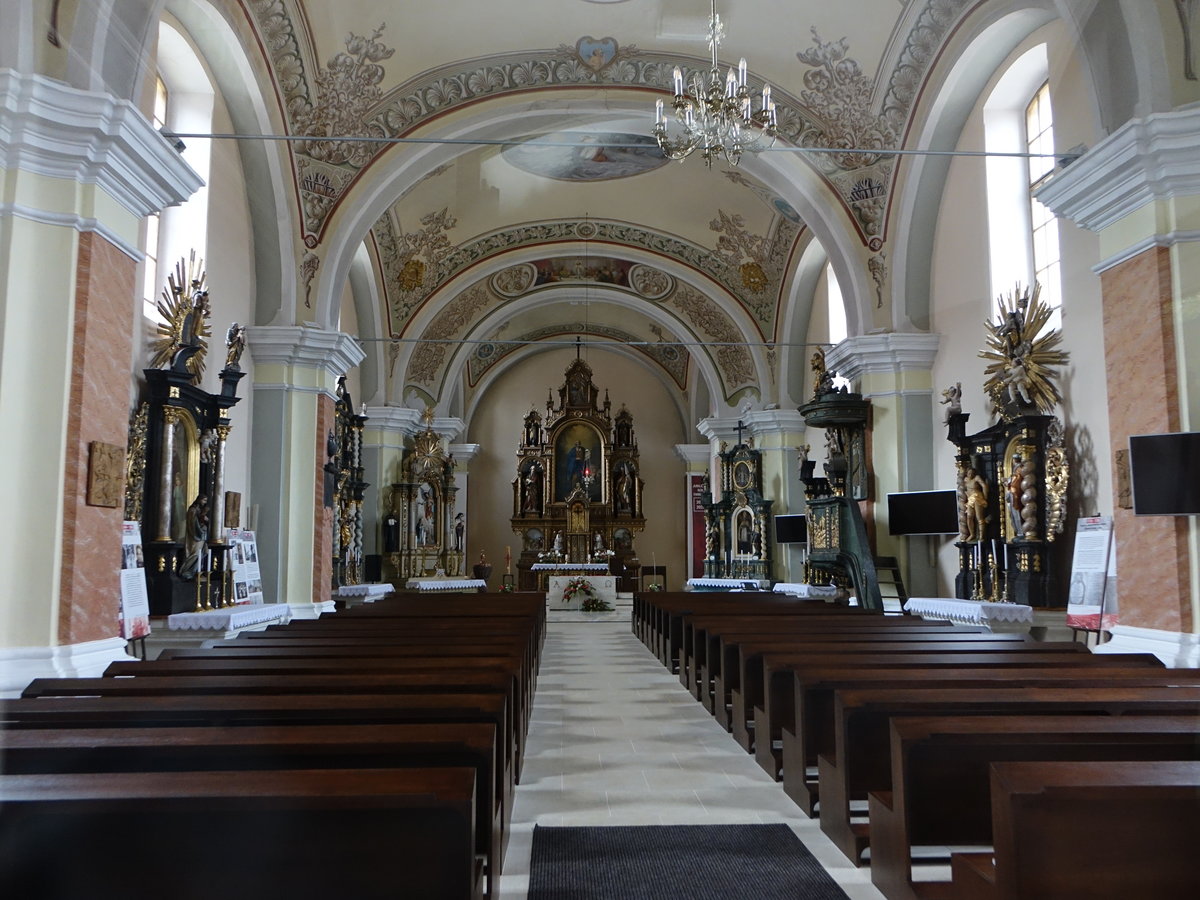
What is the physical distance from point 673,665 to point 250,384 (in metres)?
5.01

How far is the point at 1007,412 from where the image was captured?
782 centimetres

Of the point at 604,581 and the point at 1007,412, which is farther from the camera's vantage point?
the point at 604,581

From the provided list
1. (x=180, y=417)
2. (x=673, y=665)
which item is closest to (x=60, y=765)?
(x=180, y=417)

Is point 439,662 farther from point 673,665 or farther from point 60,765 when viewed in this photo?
point 673,665

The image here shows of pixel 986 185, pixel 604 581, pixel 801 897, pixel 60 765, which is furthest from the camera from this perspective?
pixel 604 581

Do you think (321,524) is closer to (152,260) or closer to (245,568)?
(245,568)

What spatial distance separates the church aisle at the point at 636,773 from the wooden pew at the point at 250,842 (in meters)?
1.31

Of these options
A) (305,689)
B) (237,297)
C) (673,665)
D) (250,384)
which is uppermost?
(237,297)

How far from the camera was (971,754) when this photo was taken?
105 inches

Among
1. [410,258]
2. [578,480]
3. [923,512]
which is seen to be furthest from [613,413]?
[923,512]

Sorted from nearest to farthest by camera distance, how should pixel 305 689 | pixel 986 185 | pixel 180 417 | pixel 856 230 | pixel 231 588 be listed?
pixel 305 689 < pixel 180 417 < pixel 231 588 < pixel 986 185 < pixel 856 230

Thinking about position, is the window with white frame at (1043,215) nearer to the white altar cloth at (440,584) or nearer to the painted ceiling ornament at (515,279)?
the painted ceiling ornament at (515,279)

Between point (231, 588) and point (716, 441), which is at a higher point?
point (716, 441)

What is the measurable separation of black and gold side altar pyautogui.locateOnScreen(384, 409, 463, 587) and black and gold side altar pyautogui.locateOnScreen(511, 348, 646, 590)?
3.87 m
